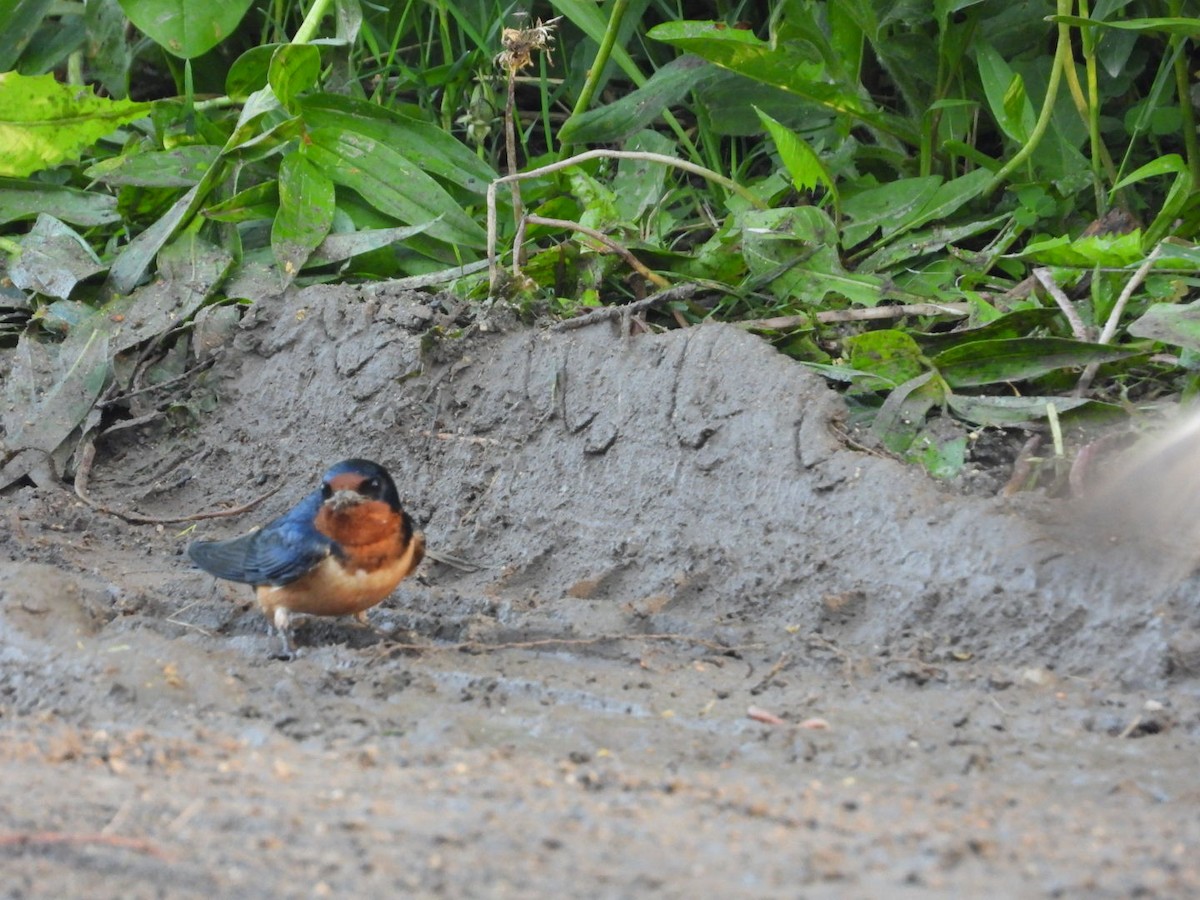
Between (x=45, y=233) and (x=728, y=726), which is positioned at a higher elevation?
(x=45, y=233)

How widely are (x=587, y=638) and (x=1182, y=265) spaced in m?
2.37

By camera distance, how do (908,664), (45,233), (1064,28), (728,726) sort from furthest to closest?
(45,233)
(1064,28)
(908,664)
(728,726)

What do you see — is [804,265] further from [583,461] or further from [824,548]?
[824,548]

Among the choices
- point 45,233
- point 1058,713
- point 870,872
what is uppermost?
point 45,233

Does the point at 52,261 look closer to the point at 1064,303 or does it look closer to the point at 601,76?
the point at 601,76

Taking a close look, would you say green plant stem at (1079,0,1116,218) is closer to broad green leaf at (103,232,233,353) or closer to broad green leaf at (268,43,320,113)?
broad green leaf at (268,43,320,113)

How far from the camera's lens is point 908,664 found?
3611mm

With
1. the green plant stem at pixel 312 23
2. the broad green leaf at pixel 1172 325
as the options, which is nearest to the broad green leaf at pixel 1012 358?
the broad green leaf at pixel 1172 325

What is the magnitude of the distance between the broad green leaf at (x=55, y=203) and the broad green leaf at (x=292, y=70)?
1.07 metres

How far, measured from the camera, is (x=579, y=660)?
151 inches

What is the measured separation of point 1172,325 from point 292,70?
3628mm

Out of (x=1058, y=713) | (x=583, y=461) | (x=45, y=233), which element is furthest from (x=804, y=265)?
(x=45, y=233)

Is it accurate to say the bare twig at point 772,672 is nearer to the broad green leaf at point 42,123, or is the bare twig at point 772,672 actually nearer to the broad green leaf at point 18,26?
the broad green leaf at point 42,123

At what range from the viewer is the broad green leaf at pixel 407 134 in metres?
6.30
